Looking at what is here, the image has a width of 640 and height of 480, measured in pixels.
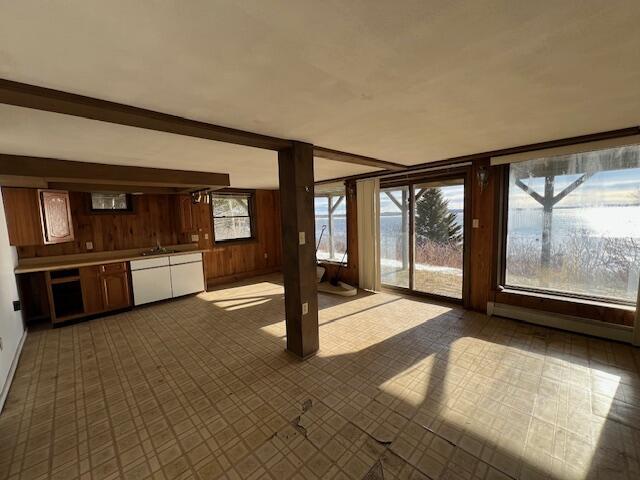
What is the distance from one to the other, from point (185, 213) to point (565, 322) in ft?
20.4

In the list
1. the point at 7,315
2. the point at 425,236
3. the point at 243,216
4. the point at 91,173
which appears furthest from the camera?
the point at 243,216

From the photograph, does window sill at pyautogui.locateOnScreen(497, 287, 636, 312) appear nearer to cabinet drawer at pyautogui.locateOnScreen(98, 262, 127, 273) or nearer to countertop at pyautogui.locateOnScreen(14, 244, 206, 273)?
countertop at pyautogui.locateOnScreen(14, 244, 206, 273)

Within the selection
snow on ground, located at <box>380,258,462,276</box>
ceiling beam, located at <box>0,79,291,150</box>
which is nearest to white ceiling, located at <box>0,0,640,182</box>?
ceiling beam, located at <box>0,79,291,150</box>

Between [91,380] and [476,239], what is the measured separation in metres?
4.83

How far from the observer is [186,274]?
512 centimetres

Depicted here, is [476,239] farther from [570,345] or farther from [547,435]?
[547,435]

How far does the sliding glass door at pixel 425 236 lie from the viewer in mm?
4193

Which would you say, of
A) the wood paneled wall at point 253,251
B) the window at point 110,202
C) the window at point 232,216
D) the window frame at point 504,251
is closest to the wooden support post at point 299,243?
the window frame at point 504,251

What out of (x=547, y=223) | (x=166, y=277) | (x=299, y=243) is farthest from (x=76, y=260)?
(x=547, y=223)

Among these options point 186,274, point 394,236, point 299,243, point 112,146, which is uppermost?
point 112,146

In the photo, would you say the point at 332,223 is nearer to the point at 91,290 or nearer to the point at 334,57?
the point at 91,290

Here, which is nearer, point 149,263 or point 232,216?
point 149,263

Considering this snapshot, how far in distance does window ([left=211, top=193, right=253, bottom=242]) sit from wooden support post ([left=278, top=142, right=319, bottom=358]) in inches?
156

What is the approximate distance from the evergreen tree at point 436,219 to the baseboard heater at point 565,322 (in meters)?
1.12
